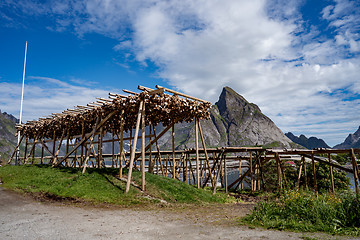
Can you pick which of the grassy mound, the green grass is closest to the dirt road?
the green grass

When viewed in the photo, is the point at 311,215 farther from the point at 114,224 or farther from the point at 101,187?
the point at 101,187

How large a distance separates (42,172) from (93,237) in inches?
402

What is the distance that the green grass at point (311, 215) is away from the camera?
6387mm

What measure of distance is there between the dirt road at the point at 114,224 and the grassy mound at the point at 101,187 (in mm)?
1235

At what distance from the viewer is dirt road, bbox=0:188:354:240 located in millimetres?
5886

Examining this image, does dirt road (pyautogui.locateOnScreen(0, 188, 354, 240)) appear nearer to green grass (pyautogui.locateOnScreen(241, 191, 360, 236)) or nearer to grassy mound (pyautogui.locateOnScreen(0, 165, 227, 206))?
green grass (pyautogui.locateOnScreen(241, 191, 360, 236))

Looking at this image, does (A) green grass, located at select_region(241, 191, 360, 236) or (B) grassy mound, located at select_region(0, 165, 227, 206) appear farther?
(B) grassy mound, located at select_region(0, 165, 227, 206)

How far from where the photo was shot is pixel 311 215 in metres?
7.16

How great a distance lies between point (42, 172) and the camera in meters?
14.0

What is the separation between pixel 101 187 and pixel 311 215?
8.46 m

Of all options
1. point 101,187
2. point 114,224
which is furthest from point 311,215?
point 101,187

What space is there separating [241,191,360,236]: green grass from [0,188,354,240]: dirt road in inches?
21.7

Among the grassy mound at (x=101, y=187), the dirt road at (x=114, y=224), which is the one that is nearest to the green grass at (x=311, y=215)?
the dirt road at (x=114, y=224)

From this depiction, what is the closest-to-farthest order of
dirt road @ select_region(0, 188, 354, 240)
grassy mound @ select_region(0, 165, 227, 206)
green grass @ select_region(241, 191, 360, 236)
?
dirt road @ select_region(0, 188, 354, 240) < green grass @ select_region(241, 191, 360, 236) < grassy mound @ select_region(0, 165, 227, 206)
